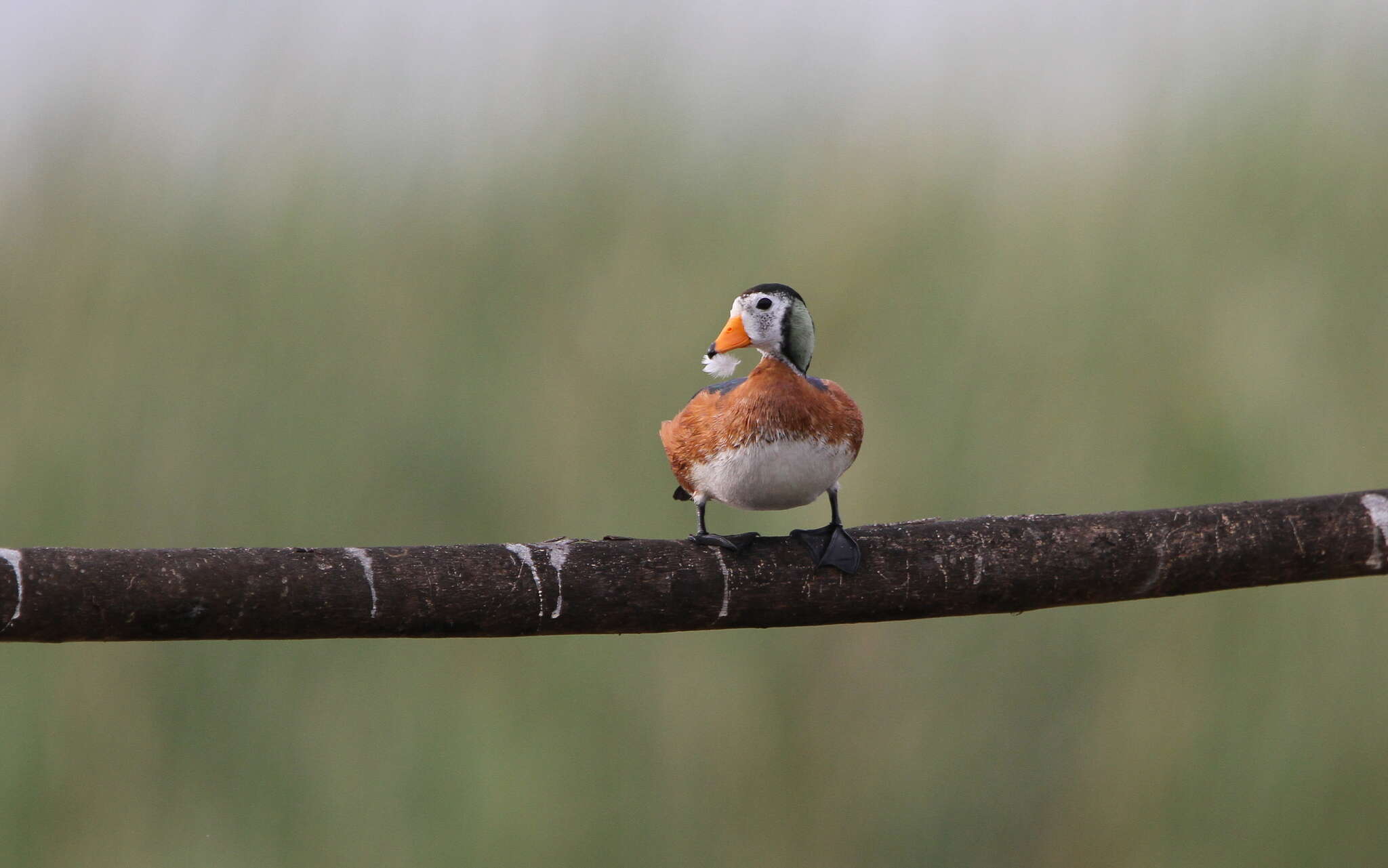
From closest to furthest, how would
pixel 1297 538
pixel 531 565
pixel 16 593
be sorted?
pixel 16 593 → pixel 531 565 → pixel 1297 538

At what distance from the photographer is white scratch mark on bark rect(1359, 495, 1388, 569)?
1.00 meters

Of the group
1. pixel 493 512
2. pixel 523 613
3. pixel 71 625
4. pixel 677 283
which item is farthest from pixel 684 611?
pixel 677 283

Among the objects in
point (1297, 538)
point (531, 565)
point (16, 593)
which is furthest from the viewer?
point (1297, 538)

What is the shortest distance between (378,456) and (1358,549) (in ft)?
3.52

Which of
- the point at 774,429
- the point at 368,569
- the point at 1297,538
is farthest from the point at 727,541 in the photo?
the point at 1297,538

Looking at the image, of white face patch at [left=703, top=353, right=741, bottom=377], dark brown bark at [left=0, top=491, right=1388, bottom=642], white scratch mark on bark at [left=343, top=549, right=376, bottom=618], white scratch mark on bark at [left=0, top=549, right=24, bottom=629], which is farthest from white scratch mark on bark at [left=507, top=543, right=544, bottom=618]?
white scratch mark on bark at [left=0, top=549, right=24, bottom=629]

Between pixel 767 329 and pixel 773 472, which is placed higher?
pixel 767 329

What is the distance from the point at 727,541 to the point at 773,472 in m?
0.07

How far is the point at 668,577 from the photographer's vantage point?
35.0 inches

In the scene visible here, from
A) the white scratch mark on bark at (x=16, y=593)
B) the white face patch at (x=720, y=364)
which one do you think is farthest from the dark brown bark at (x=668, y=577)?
the white face patch at (x=720, y=364)

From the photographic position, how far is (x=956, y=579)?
944 millimetres

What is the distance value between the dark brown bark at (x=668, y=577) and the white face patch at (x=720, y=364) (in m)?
0.15

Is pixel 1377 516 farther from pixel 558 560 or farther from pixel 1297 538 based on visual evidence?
pixel 558 560

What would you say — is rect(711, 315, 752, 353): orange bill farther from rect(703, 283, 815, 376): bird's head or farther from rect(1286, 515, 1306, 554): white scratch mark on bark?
rect(1286, 515, 1306, 554): white scratch mark on bark
